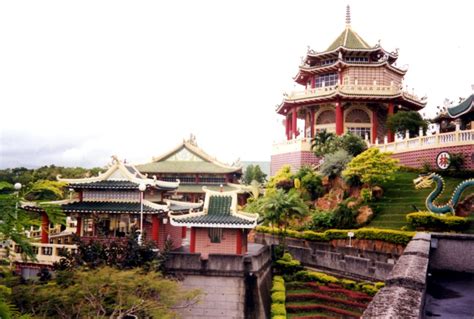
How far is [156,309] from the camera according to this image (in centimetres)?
1616

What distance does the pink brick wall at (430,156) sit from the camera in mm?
30953

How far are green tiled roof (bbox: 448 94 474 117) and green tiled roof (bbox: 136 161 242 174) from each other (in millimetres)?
24086

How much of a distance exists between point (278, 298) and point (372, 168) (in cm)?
1323

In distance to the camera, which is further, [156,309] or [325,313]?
[325,313]

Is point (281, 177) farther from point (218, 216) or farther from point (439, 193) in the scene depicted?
point (218, 216)

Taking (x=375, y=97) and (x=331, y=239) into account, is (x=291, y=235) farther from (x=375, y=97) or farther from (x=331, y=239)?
(x=375, y=97)

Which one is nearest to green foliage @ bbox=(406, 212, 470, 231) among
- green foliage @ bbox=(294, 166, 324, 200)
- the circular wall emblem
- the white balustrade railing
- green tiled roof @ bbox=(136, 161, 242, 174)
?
the circular wall emblem

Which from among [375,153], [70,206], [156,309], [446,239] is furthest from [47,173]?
[446,239]

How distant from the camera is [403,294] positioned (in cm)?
558

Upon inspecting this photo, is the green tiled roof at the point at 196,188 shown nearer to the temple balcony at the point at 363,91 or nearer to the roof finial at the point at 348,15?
the temple balcony at the point at 363,91

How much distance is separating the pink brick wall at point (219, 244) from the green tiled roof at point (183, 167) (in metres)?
27.2

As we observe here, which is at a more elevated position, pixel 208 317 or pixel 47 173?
pixel 47 173

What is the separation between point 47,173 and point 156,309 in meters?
54.4

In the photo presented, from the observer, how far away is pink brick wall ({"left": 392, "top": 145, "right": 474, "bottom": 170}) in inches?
1219
